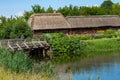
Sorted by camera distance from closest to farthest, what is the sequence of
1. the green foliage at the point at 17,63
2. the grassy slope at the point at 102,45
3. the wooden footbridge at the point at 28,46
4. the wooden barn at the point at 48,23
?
the green foliage at the point at 17,63 → the wooden footbridge at the point at 28,46 → the grassy slope at the point at 102,45 → the wooden barn at the point at 48,23

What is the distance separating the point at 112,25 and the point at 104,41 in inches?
670

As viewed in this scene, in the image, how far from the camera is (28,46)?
45.4 meters

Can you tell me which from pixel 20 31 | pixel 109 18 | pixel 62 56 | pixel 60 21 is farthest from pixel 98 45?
pixel 109 18

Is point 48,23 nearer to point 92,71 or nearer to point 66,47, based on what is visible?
point 66,47

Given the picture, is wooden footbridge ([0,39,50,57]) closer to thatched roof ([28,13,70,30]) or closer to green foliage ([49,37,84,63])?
green foliage ([49,37,84,63])

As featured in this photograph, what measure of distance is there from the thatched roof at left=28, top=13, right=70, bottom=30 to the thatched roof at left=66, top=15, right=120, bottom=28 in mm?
1643

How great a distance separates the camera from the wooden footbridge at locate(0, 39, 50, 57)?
4264 cm

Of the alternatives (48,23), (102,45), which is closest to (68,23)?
(48,23)

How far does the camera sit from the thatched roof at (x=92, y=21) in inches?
2686

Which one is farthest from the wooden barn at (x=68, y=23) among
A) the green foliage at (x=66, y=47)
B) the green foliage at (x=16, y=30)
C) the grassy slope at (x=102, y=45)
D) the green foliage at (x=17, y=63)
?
the green foliage at (x=17, y=63)

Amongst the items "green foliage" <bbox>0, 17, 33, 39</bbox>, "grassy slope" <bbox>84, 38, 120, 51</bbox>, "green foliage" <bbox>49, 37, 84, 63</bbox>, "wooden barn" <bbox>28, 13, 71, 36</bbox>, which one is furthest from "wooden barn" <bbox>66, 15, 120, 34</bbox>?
"green foliage" <bbox>49, 37, 84, 63</bbox>

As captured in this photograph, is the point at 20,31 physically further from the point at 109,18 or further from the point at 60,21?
the point at 109,18

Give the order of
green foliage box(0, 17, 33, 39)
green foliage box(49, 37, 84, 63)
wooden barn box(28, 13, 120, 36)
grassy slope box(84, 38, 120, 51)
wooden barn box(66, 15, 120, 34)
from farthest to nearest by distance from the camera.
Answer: wooden barn box(66, 15, 120, 34) < wooden barn box(28, 13, 120, 36) < green foliage box(0, 17, 33, 39) < grassy slope box(84, 38, 120, 51) < green foliage box(49, 37, 84, 63)

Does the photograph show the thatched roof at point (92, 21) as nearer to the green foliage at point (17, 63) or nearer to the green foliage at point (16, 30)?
the green foliage at point (16, 30)
